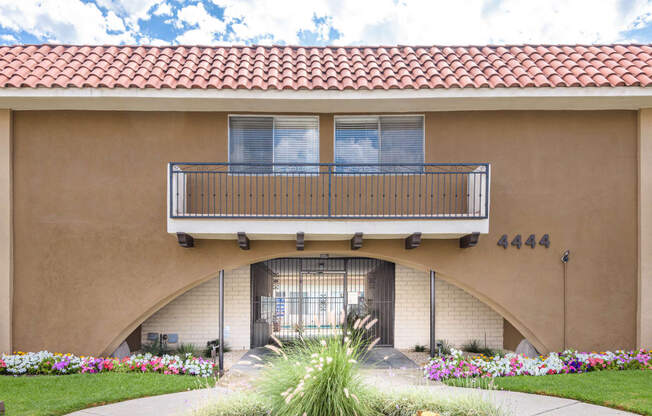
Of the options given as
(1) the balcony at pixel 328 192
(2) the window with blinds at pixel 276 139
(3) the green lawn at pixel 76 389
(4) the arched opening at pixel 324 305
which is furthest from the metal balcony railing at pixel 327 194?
(4) the arched opening at pixel 324 305

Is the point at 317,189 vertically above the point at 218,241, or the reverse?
the point at 317,189

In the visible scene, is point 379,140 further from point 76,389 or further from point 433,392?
point 76,389

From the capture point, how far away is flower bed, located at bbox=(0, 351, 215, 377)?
26.5 ft

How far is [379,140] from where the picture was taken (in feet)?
30.9

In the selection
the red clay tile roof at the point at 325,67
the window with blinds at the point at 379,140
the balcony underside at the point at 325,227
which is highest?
the red clay tile roof at the point at 325,67

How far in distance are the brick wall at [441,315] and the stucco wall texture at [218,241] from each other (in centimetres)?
286

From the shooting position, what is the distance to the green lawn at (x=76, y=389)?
627 cm

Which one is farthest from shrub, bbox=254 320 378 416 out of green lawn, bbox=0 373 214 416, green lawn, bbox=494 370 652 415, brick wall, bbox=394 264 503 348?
brick wall, bbox=394 264 503 348

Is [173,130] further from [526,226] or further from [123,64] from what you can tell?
[526,226]

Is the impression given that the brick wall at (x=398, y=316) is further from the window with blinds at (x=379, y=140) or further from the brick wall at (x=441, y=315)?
the window with blinds at (x=379, y=140)

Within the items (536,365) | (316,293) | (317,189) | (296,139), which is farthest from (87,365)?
(536,365)

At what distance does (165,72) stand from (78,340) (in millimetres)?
5568

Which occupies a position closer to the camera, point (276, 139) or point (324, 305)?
point (276, 139)

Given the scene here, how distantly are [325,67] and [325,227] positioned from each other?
342cm
